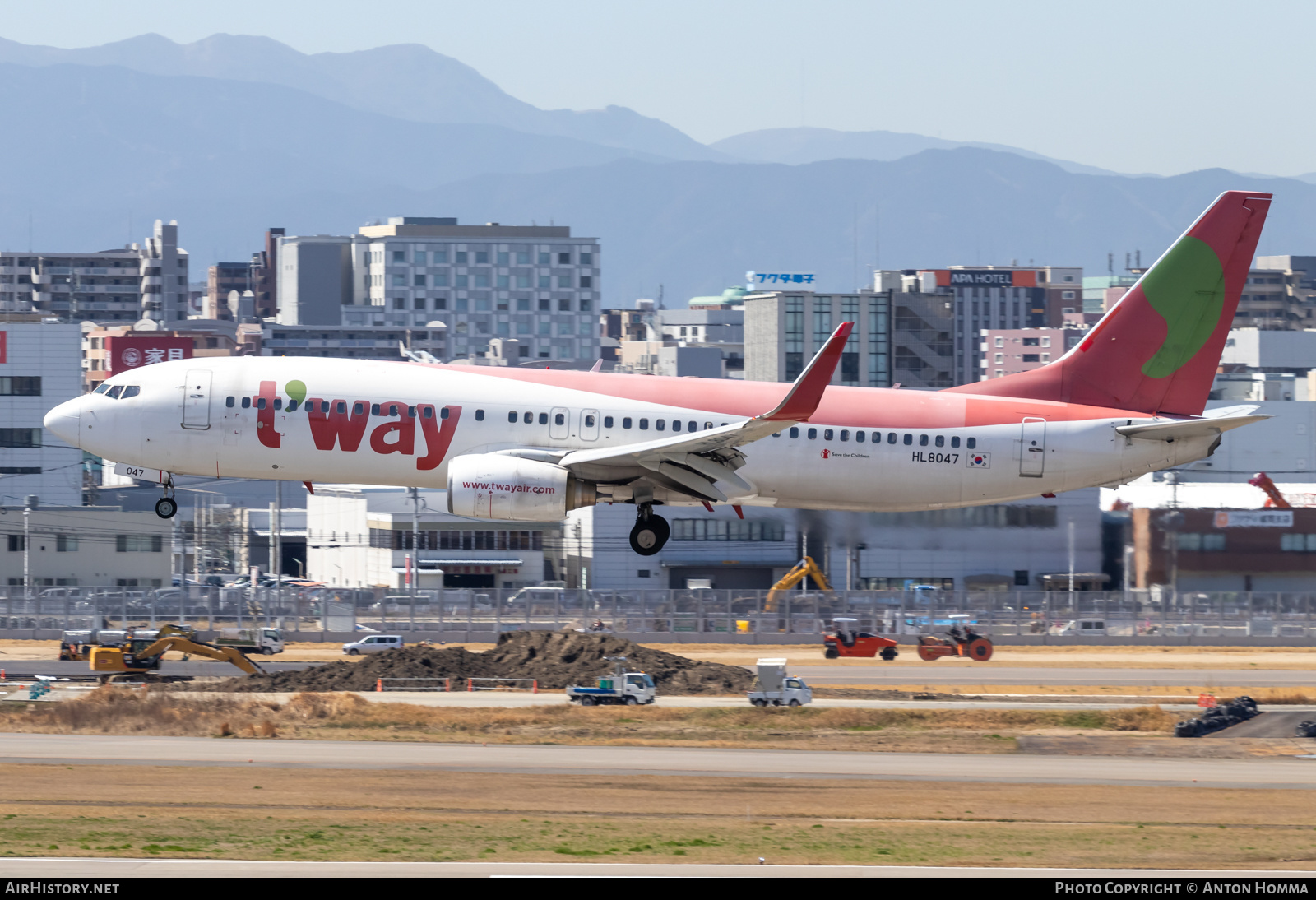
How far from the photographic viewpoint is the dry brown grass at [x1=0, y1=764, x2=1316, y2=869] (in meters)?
32.2

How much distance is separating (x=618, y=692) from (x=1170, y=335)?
2271 centimetres

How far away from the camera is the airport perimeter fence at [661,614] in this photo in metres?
77.6

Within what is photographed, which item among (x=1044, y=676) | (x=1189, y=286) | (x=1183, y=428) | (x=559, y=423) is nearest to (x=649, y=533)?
(x=559, y=423)

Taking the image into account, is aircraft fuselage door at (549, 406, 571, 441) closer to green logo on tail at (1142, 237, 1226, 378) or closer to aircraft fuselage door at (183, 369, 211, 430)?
aircraft fuselage door at (183, 369, 211, 430)

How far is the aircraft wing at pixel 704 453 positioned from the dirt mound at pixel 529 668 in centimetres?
1731

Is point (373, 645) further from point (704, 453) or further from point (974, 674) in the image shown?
point (704, 453)

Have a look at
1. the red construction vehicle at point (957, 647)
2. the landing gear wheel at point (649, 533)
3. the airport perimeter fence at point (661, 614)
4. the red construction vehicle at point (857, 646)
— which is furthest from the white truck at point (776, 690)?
the airport perimeter fence at point (661, 614)

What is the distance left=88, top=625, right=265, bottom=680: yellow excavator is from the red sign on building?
80073mm

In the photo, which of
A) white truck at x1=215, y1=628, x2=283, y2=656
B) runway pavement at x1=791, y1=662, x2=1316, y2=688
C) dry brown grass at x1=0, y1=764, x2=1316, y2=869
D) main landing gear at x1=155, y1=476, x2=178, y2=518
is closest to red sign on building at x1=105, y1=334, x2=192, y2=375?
white truck at x1=215, y1=628, x2=283, y2=656

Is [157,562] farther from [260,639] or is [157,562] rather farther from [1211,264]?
[1211,264]

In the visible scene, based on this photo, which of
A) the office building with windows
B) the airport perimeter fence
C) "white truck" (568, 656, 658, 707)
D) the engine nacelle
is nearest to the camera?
the engine nacelle

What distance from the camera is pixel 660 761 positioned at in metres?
45.2

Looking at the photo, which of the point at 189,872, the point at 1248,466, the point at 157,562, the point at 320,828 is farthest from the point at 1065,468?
the point at 1248,466

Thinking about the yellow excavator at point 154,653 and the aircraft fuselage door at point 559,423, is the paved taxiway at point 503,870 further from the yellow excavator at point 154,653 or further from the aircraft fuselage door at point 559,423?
the yellow excavator at point 154,653
